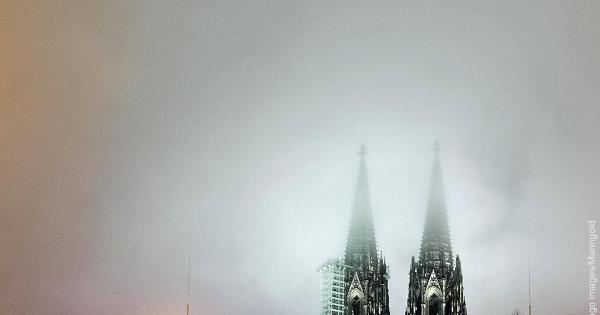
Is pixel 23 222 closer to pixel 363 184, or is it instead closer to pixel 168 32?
pixel 168 32

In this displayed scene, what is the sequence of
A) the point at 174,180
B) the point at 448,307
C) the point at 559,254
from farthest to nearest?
the point at 448,307 → the point at 174,180 → the point at 559,254

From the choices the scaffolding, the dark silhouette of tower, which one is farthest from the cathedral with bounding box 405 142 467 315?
the scaffolding

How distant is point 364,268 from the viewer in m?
21.5

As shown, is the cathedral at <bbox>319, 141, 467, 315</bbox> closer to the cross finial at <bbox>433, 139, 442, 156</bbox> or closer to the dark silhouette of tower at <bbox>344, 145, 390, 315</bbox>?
the dark silhouette of tower at <bbox>344, 145, 390, 315</bbox>

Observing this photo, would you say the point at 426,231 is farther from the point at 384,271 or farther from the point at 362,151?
the point at 362,151

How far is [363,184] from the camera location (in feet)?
68.9

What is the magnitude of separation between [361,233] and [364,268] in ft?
2.59

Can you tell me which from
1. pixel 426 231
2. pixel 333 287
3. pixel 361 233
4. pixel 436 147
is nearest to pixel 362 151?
pixel 436 147

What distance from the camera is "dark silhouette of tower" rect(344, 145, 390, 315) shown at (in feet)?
70.2

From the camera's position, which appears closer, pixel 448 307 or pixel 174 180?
pixel 174 180

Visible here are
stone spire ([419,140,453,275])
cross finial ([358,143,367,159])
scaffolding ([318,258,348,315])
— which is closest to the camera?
cross finial ([358,143,367,159])

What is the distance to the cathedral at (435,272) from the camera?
20688mm

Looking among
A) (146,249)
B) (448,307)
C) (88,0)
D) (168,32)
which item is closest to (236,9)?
(168,32)

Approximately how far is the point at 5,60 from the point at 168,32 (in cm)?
292
